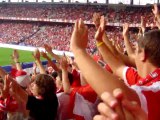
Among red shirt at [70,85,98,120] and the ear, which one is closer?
the ear

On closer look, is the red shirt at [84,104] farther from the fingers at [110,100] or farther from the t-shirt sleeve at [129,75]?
the fingers at [110,100]

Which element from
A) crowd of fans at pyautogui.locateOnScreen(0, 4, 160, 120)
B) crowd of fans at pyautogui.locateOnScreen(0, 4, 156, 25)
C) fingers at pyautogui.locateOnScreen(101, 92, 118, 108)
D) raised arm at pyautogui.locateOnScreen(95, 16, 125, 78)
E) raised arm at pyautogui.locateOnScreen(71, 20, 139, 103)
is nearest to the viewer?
fingers at pyautogui.locateOnScreen(101, 92, 118, 108)

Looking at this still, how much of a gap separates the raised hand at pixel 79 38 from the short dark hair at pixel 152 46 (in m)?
0.37

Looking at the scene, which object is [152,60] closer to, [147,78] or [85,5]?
[147,78]

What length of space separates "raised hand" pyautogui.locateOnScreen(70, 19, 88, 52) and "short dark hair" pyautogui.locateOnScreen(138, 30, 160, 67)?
1.21 ft

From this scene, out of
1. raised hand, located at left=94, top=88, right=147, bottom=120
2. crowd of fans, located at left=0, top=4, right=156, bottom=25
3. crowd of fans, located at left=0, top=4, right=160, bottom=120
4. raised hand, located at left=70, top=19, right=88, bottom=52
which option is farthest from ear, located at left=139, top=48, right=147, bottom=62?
crowd of fans, located at left=0, top=4, right=156, bottom=25

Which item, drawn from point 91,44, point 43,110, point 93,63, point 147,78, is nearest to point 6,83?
point 43,110

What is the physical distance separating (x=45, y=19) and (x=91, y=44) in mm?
14795

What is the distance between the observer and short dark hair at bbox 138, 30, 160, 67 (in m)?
2.04

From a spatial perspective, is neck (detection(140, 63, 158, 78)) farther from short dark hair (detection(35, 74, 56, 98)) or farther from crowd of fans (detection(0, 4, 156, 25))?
crowd of fans (detection(0, 4, 156, 25))

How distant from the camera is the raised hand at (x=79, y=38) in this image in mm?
1829

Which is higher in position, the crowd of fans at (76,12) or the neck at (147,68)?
the neck at (147,68)

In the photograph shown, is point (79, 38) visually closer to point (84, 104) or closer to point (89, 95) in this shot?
point (84, 104)

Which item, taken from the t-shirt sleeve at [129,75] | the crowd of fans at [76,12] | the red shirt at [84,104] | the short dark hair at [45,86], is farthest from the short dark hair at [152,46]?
the crowd of fans at [76,12]
